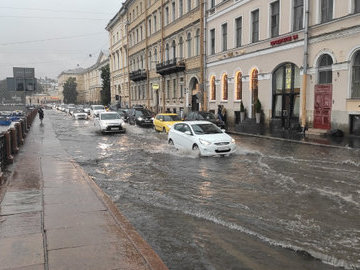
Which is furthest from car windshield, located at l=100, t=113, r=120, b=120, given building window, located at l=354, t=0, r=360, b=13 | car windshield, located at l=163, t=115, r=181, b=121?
building window, located at l=354, t=0, r=360, b=13

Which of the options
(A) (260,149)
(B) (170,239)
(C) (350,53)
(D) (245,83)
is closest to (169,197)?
(B) (170,239)

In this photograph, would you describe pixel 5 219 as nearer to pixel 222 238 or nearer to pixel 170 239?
pixel 170 239

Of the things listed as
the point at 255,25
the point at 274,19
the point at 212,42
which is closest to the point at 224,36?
the point at 212,42

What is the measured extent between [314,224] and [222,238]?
1.66 metres

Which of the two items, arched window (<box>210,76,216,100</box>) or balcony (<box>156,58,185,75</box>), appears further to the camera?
balcony (<box>156,58,185,75</box>)

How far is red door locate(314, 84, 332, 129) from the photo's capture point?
1911 centimetres

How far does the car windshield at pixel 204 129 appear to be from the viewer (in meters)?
13.9

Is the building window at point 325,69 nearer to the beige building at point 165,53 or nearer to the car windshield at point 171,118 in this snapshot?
the car windshield at point 171,118

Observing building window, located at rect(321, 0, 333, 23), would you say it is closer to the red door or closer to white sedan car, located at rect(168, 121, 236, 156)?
the red door

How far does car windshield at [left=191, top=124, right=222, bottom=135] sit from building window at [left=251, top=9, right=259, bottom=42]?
13519 millimetres

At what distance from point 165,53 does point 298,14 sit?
22907 millimetres

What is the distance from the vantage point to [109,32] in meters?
74.3

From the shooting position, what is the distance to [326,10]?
758 inches

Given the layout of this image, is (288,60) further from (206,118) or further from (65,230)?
(65,230)
